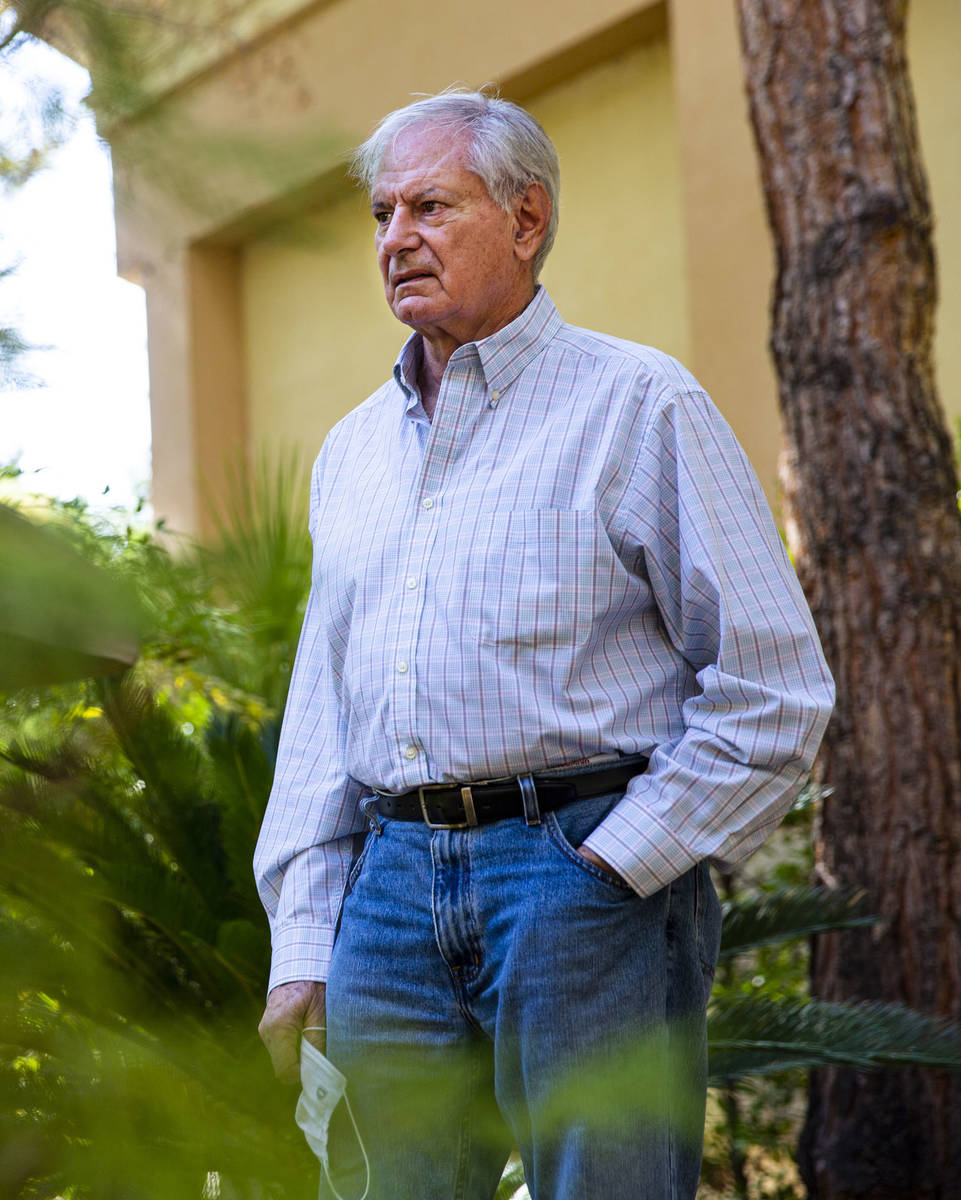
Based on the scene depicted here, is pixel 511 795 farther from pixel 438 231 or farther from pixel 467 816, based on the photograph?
pixel 438 231

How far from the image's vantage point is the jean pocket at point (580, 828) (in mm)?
1584

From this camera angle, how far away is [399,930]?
1.67 meters

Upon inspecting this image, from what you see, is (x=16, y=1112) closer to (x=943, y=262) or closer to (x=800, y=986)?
(x=800, y=986)

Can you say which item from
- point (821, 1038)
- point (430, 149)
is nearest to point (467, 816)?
point (430, 149)

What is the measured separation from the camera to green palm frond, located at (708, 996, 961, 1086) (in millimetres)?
2727

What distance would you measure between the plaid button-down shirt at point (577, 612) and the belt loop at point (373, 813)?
0.04 meters

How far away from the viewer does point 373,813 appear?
1.79 metres

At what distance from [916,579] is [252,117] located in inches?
125

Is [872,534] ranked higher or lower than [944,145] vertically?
lower

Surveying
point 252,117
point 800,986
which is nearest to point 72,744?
point 252,117

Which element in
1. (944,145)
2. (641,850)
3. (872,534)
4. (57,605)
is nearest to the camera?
(57,605)

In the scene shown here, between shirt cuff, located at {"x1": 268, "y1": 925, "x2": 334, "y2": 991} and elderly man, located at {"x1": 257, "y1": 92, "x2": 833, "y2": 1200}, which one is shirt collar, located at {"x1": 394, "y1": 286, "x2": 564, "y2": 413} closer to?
elderly man, located at {"x1": 257, "y1": 92, "x2": 833, "y2": 1200}

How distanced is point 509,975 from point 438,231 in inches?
39.8

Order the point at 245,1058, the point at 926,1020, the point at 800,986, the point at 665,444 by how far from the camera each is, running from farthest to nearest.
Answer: the point at 800,986 < the point at 926,1020 < the point at 665,444 < the point at 245,1058
